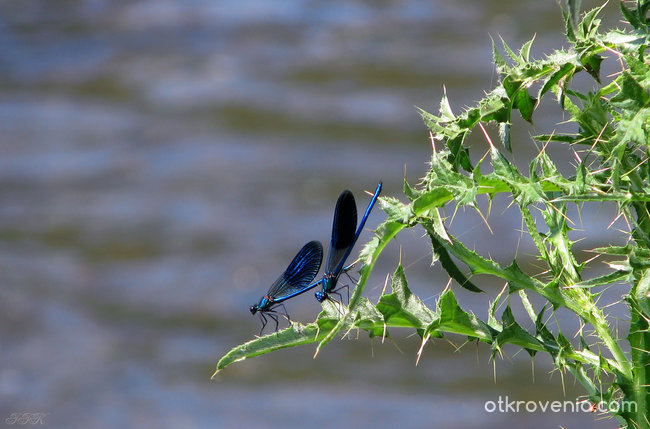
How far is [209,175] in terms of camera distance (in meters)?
7.60

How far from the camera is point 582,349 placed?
137cm

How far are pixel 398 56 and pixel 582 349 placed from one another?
751 cm

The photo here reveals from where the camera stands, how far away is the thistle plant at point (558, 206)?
1.13 m

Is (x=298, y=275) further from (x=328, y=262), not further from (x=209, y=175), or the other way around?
(x=209, y=175)

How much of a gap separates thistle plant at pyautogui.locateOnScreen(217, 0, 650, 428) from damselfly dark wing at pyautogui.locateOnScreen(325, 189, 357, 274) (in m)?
0.18

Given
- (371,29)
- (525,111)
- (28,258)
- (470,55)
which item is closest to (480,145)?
(470,55)

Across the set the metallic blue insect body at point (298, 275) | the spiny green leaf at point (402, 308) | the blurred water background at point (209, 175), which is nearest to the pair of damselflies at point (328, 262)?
the metallic blue insect body at point (298, 275)

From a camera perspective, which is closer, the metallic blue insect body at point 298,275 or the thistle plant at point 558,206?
the thistle plant at point 558,206

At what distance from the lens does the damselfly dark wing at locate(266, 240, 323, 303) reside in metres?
1.57

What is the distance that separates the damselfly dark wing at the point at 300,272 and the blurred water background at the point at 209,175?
3.39 meters

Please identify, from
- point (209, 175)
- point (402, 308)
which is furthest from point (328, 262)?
point (209, 175)

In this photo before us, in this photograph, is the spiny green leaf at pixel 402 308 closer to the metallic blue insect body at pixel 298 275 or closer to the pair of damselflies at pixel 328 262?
the pair of damselflies at pixel 328 262

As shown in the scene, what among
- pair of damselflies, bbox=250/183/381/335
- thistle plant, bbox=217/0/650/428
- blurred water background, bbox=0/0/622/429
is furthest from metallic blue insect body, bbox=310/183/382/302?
blurred water background, bbox=0/0/622/429

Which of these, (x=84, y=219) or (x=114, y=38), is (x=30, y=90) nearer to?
(x=114, y=38)
